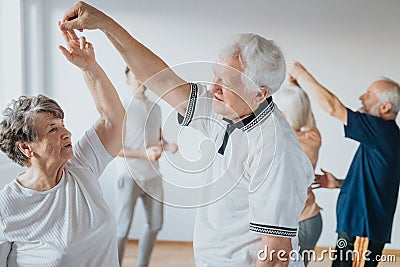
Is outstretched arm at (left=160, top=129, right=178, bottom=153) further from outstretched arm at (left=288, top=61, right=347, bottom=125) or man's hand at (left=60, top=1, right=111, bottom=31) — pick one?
outstretched arm at (left=288, top=61, right=347, bottom=125)

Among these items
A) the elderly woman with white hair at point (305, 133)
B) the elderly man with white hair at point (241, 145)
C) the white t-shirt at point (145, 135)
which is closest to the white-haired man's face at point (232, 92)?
the elderly man with white hair at point (241, 145)

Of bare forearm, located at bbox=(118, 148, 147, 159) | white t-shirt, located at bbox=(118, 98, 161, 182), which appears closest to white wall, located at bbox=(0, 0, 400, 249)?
white t-shirt, located at bbox=(118, 98, 161, 182)

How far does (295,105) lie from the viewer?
2518 millimetres

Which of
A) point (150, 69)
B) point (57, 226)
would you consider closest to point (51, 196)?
point (57, 226)

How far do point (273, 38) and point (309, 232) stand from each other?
79cm

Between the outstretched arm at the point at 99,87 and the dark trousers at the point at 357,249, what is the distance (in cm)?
122

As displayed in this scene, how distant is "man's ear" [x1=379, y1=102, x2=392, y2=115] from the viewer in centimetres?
244

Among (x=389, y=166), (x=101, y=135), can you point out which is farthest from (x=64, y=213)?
Answer: (x=389, y=166)

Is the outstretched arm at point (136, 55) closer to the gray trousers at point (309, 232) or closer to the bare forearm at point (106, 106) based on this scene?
the bare forearm at point (106, 106)

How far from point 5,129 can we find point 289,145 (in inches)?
26.7

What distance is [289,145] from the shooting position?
1.43m

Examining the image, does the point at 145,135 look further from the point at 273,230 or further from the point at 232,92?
the point at 273,230

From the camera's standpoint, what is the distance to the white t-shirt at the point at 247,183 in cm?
141

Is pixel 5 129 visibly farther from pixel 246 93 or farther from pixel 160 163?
pixel 160 163
